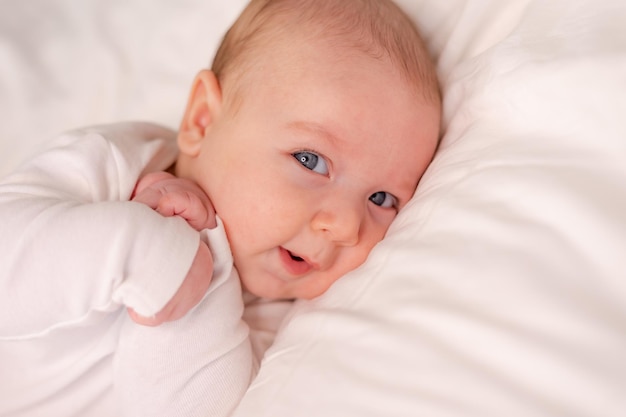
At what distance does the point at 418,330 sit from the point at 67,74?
128 centimetres

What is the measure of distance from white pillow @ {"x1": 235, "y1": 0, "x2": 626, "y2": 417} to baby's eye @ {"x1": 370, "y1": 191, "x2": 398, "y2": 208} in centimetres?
15

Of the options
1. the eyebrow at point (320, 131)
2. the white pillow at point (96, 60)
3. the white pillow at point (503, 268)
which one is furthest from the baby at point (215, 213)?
the white pillow at point (96, 60)

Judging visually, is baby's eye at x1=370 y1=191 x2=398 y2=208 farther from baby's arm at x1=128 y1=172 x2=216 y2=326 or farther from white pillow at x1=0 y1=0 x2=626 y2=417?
baby's arm at x1=128 y1=172 x2=216 y2=326

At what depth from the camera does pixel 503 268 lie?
3.51 ft

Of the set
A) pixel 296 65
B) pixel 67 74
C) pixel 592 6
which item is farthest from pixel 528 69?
pixel 67 74

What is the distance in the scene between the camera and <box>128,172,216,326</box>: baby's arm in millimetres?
1205

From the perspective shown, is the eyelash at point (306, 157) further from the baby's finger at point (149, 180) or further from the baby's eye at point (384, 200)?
the baby's finger at point (149, 180)

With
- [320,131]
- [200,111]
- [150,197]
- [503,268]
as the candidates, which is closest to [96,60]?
[200,111]

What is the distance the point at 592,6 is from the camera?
4.21 feet

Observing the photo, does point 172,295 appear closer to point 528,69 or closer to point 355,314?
point 355,314

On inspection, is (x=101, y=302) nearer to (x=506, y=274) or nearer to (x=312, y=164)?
(x=312, y=164)

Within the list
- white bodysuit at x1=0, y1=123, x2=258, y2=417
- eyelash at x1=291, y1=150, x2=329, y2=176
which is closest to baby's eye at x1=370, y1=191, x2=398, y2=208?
eyelash at x1=291, y1=150, x2=329, y2=176

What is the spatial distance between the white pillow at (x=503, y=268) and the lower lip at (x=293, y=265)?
7cm

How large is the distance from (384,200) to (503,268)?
0.45 m
